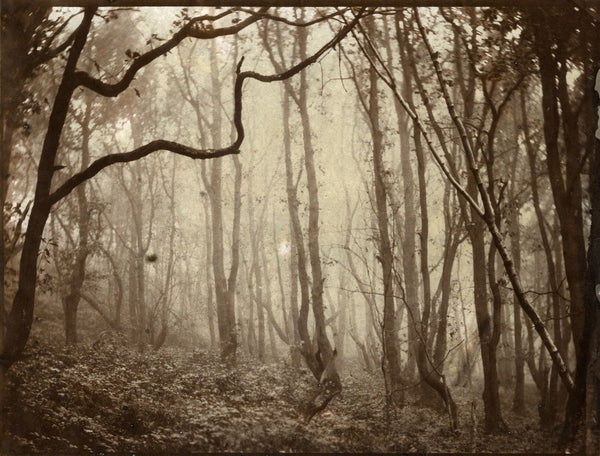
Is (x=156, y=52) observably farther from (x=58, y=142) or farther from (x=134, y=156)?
(x=58, y=142)

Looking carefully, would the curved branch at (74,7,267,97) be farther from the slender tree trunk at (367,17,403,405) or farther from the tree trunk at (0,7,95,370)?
the slender tree trunk at (367,17,403,405)

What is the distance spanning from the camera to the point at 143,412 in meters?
2.93

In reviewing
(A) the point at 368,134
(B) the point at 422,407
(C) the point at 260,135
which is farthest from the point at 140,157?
(B) the point at 422,407

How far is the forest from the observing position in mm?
3006

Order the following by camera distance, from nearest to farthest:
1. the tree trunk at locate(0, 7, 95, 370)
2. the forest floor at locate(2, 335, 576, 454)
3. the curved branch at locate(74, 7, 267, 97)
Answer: the forest floor at locate(2, 335, 576, 454), the tree trunk at locate(0, 7, 95, 370), the curved branch at locate(74, 7, 267, 97)

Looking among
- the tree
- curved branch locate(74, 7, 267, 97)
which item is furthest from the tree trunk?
curved branch locate(74, 7, 267, 97)

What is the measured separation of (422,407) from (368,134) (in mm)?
1944

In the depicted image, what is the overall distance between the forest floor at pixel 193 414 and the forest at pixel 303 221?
14 mm

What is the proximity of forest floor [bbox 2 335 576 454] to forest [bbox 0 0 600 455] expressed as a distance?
0.05 feet

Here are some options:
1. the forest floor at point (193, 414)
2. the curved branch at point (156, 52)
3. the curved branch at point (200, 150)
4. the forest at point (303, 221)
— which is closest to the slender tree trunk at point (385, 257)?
the forest at point (303, 221)

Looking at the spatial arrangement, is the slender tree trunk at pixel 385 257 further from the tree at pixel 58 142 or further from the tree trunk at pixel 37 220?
the tree trunk at pixel 37 220

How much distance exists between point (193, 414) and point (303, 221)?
4.92 feet

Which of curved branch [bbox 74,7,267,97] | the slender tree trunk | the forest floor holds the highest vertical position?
curved branch [bbox 74,7,267,97]

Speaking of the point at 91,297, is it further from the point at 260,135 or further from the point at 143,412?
the point at 260,135
